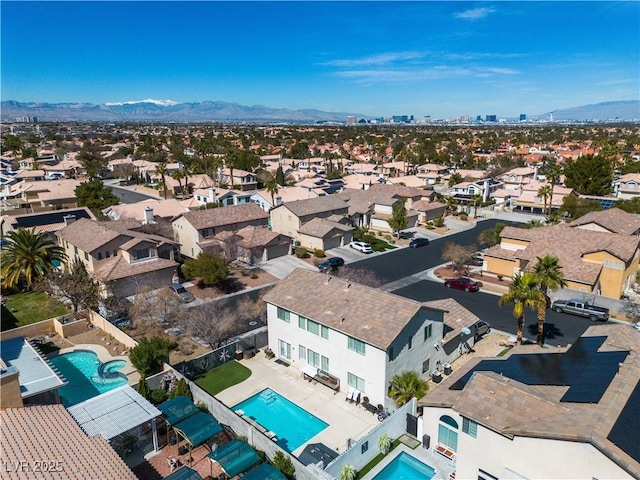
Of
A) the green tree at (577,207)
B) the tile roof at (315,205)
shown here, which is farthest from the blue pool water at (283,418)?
the green tree at (577,207)

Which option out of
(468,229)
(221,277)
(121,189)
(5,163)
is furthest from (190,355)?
(5,163)

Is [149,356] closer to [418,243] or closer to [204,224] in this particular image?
[204,224]

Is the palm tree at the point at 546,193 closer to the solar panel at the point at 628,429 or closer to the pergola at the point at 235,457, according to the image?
the solar panel at the point at 628,429

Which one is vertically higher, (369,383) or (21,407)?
(21,407)

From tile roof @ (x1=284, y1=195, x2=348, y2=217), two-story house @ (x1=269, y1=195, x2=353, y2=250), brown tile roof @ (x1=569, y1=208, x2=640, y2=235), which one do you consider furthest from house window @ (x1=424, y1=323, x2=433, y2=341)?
tile roof @ (x1=284, y1=195, x2=348, y2=217)

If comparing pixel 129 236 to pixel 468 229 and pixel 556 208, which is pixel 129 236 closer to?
pixel 468 229

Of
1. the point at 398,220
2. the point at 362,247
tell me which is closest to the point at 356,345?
the point at 362,247
